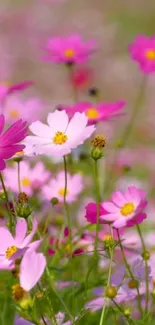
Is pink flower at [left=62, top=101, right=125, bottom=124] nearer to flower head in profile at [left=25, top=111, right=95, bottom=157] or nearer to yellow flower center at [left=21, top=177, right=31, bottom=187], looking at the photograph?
yellow flower center at [left=21, top=177, right=31, bottom=187]

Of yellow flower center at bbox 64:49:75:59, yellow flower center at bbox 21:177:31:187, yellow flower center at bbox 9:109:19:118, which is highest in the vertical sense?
yellow flower center at bbox 64:49:75:59

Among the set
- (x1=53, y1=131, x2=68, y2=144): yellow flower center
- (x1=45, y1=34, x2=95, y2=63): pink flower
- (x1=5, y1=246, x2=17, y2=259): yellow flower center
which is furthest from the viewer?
(x1=45, y1=34, x2=95, y2=63): pink flower

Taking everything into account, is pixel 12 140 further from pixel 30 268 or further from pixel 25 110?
pixel 25 110

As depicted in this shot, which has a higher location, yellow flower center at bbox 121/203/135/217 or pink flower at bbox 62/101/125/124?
pink flower at bbox 62/101/125/124

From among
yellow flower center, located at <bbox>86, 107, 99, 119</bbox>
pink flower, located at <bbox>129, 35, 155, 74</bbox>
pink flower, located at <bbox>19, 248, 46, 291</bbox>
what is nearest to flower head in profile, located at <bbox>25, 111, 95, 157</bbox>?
pink flower, located at <bbox>19, 248, 46, 291</bbox>

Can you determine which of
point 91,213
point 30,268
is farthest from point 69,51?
point 30,268
